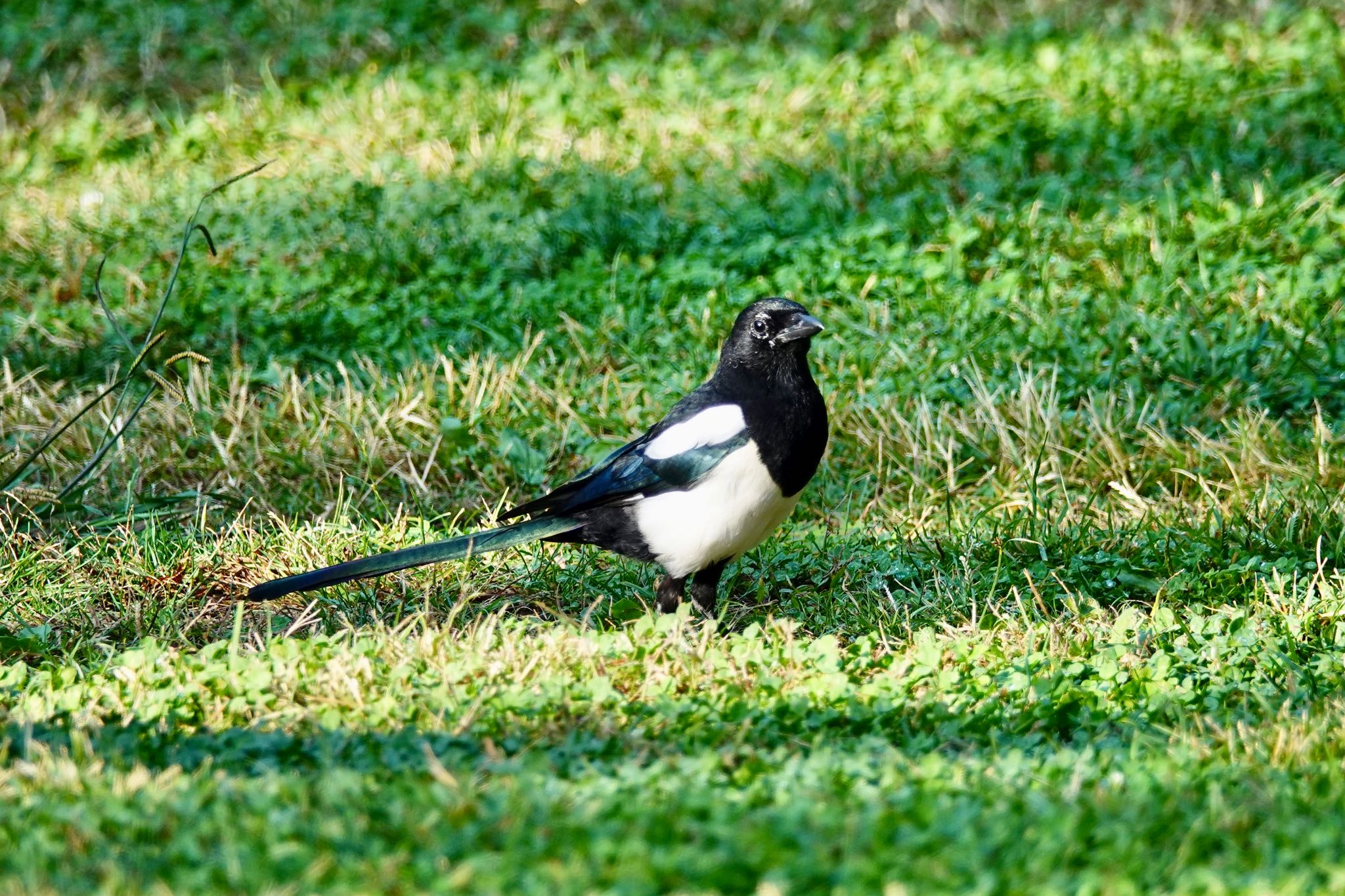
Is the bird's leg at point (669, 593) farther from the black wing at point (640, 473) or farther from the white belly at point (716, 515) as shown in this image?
the black wing at point (640, 473)

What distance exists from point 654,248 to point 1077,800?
4001 mm

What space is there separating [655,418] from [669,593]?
146cm

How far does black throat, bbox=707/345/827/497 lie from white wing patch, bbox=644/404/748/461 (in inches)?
1.2

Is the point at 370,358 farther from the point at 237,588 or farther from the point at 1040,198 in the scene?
the point at 1040,198

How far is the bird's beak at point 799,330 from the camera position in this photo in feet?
13.0

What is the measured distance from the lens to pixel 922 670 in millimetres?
3670

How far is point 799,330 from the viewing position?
3959 mm

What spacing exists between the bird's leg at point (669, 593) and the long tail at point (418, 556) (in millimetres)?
282

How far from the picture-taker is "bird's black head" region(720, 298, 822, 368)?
398 cm

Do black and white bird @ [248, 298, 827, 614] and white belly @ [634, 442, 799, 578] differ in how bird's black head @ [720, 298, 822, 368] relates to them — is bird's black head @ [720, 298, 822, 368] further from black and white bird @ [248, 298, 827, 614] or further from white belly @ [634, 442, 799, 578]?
white belly @ [634, 442, 799, 578]

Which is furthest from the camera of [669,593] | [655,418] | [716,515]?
[655,418]

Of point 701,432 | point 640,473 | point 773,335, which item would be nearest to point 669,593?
point 640,473

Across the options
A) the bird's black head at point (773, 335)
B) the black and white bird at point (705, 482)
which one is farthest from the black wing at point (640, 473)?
the bird's black head at point (773, 335)

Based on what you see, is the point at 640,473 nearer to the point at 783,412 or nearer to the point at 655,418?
the point at 783,412
